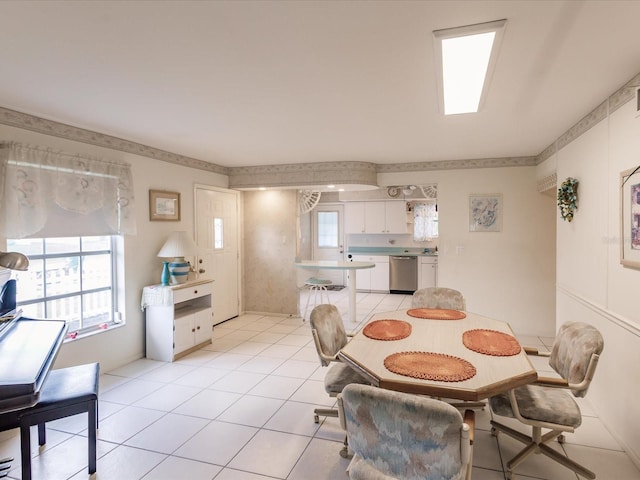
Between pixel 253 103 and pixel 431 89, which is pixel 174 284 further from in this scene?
pixel 431 89

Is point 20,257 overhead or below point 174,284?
overhead

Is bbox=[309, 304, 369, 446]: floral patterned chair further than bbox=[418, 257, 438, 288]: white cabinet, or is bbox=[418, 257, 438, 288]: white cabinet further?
bbox=[418, 257, 438, 288]: white cabinet

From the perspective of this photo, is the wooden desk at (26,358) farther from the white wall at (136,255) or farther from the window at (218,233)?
the window at (218,233)

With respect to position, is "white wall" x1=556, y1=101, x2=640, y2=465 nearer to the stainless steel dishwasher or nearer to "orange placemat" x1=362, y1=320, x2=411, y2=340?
"orange placemat" x1=362, y1=320, x2=411, y2=340

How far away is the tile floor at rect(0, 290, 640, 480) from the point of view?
2.26 m

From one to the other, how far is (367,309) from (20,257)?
5251 millimetres

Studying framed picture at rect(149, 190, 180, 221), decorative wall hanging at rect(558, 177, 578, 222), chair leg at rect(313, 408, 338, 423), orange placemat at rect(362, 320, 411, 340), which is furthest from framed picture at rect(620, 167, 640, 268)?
framed picture at rect(149, 190, 180, 221)

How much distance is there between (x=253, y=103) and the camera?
108 inches

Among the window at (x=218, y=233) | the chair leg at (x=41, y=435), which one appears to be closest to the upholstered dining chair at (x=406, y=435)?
the chair leg at (x=41, y=435)

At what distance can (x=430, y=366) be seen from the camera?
2.01m

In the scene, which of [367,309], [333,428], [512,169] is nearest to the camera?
[333,428]

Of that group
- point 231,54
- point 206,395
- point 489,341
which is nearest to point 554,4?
point 231,54

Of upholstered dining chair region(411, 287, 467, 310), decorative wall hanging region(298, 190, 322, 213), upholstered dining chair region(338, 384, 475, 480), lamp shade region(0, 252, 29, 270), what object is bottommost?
upholstered dining chair region(338, 384, 475, 480)

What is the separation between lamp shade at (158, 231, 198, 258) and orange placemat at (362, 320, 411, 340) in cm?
237
